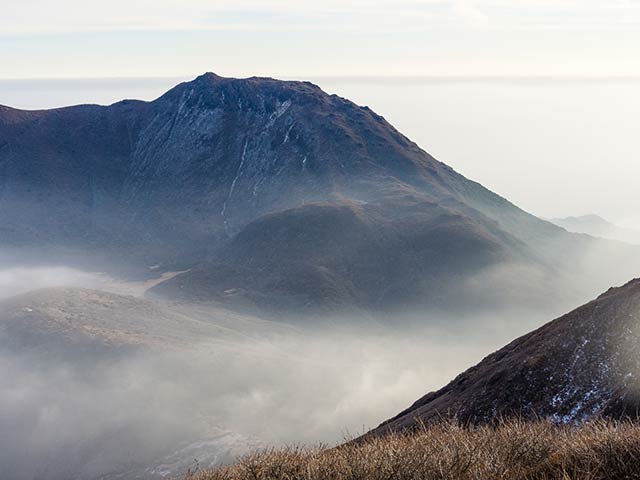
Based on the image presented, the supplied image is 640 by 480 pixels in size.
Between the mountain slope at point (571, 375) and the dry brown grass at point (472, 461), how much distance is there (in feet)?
77.8

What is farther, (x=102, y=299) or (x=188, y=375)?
(x=102, y=299)

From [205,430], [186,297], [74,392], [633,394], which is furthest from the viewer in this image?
[186,297]

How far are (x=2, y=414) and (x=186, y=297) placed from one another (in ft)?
230

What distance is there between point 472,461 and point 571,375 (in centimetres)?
3280

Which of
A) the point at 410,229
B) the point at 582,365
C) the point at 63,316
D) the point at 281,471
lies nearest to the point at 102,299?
the point at 63,316

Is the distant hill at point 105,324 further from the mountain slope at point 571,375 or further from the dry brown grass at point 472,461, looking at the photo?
the dry brown grass at point 472,461

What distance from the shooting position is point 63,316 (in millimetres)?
136500

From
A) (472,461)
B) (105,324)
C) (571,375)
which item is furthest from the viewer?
(105,324)

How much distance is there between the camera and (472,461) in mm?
16875

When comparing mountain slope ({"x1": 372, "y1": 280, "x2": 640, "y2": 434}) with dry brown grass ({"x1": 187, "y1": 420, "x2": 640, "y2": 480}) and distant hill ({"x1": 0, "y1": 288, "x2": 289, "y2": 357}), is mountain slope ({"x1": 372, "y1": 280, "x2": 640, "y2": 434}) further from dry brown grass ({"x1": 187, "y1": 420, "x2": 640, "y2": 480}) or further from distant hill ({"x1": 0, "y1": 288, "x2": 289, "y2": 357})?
distant hill ({"x1": 0, "y1": 288, "x2": 289, "y2": 357})

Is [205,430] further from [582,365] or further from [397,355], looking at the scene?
[582,365]

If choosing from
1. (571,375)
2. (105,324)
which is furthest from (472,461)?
(105,324)

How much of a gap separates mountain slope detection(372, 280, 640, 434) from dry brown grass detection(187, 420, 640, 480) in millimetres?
23725

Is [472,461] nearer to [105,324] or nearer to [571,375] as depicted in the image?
[571,375]
